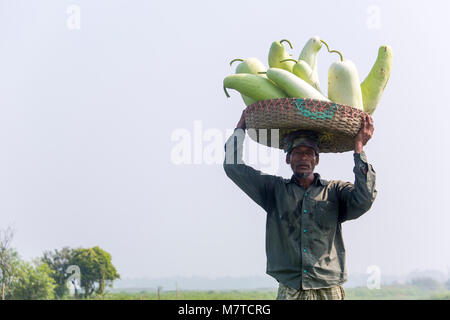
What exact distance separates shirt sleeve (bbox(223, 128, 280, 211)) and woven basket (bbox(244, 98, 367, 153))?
164 mm

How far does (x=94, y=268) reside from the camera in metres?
48.8

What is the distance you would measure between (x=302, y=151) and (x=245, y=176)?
0.41m

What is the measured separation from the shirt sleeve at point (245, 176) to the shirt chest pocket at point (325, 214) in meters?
0.34

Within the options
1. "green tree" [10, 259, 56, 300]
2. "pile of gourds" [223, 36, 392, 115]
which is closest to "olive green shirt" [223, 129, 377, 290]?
"pile of gourds" [223, 36, 392, 115]

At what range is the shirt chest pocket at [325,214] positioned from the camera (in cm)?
314

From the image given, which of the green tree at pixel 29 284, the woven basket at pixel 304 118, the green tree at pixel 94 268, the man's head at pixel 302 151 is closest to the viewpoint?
the woven basket at pixel 304 118

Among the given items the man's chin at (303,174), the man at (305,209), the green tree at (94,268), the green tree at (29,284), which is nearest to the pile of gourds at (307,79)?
the man at (305,209)

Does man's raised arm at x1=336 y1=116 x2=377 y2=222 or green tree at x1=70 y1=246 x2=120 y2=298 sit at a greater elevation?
man's raised arm at x1=336 y1=116 x2=377 y2=222

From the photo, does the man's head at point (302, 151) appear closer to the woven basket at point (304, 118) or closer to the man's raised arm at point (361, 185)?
the woven basket at point (304, 118)

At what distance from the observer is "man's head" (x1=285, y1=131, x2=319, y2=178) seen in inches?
126

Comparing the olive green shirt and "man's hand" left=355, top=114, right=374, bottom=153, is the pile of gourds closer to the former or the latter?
"man's hand" left=355, top=114, right=374, bottom=153

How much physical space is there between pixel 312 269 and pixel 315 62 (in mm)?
1436

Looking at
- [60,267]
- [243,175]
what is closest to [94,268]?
→ [60,267]
